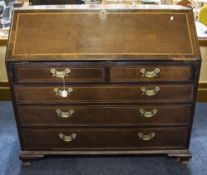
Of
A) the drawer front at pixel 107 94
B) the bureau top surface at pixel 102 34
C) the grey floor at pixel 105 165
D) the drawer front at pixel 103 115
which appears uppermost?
the bureau top surface at pixel 102 34

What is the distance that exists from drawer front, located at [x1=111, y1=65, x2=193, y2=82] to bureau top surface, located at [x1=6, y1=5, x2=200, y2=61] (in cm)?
6

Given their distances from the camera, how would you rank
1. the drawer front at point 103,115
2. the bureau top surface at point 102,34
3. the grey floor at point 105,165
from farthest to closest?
the grey floor at point 105,165 → the drawer front at point 103,115 → the bureau top surface at point 102,34

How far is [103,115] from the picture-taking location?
5.91ft

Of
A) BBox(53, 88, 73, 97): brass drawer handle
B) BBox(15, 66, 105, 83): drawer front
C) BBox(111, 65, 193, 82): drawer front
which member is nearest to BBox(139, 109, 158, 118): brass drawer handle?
BBox(111, 65, 193, 82): drawer front

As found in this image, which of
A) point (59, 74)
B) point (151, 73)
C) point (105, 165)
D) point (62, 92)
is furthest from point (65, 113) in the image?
point (151, 73)

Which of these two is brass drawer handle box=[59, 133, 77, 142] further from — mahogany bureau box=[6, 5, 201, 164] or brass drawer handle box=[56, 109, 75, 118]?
brass drawer handle box=[56, 109, 75, 118]

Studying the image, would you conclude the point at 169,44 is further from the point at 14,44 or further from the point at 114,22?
the point at 14,44

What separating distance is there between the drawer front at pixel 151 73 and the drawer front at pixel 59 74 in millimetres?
100

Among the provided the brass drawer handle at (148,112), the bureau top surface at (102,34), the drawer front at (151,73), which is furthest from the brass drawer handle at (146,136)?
the bureau top surface at (102,34)

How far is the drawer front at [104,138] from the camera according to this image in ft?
6.11

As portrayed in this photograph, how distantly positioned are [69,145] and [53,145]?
0.35ft

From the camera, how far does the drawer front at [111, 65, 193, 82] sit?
1645 mm

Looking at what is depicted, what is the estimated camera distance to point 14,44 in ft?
5.40

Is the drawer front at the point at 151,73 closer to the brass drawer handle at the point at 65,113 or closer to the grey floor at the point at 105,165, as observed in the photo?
the brass drawer handle at the point at 65,113
